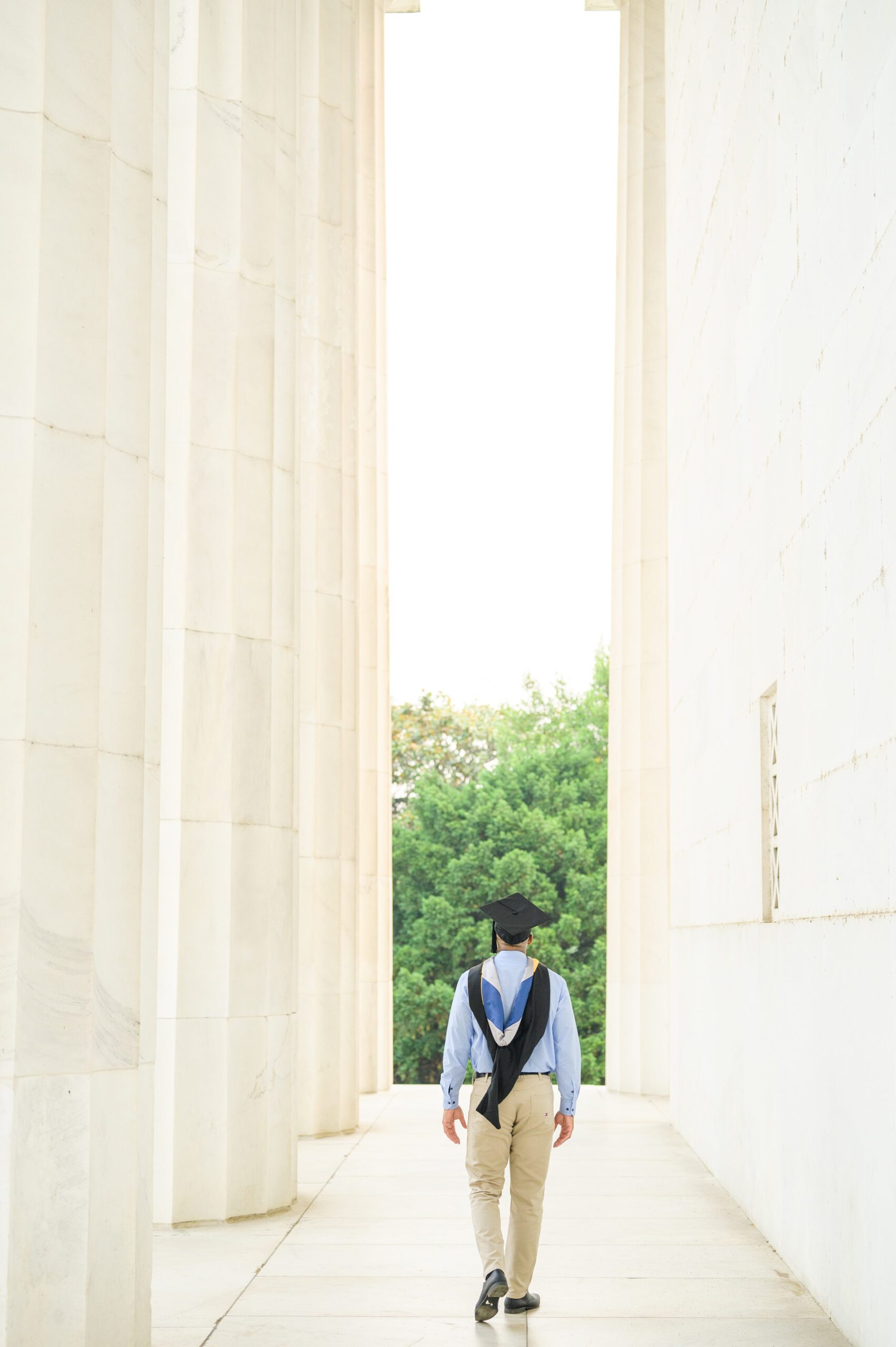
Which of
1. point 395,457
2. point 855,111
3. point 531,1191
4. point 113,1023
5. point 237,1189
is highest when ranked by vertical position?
point 395,457

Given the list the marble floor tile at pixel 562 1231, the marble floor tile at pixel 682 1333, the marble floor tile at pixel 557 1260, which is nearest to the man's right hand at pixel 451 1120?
the marble floor tile at pixel 682 1333

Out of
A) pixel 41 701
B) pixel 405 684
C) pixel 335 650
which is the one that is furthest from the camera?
pixel 405 684

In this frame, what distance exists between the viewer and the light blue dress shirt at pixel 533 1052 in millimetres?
10852

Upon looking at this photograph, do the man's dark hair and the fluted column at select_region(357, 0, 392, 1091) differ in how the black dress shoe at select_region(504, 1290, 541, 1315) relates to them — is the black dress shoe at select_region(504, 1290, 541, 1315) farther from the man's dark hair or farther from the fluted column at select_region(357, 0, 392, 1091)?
the fluted column at select_region(357, 0, 392, 1091)

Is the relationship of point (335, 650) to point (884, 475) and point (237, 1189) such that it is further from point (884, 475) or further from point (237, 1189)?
point (884, 475)

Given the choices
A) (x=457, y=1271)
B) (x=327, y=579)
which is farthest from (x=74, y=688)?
(x=327, y=579)

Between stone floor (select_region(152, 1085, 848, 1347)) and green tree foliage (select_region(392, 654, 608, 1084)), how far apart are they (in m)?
39.2

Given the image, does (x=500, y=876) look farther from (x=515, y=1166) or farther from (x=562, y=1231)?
(x=515, y=1166)

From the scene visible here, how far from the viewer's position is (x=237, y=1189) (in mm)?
14766

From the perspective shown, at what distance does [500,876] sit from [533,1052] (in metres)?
48.8

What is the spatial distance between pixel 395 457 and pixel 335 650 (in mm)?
63406

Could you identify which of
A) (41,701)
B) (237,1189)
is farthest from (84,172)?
(237,1189)

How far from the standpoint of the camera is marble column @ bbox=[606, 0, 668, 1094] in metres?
28.8

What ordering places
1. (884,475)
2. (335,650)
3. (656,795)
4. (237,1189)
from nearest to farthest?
(884,475)
(237,1189)
(335,650)
(656,795)
